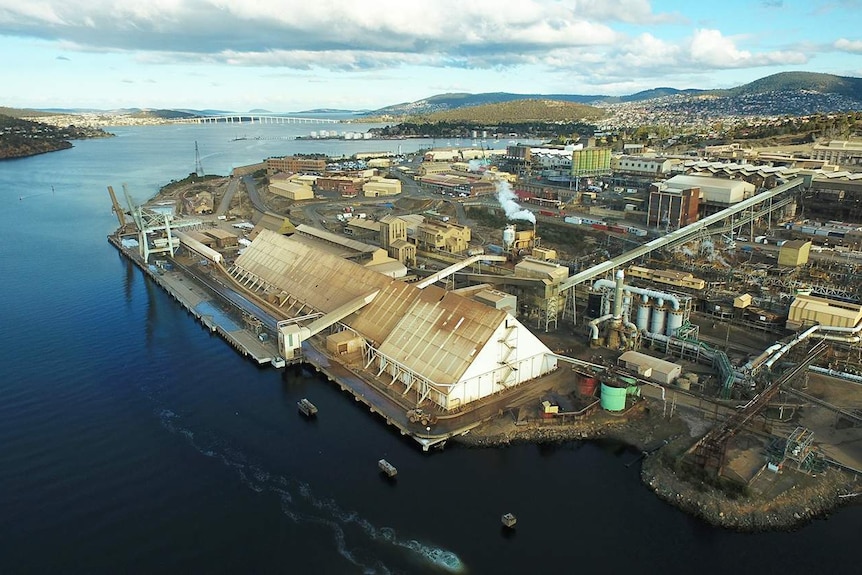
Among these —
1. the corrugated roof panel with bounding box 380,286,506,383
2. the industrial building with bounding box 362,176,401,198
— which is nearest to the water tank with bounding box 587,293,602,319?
the corrugated roof panel with bounding box 380,286,506,383

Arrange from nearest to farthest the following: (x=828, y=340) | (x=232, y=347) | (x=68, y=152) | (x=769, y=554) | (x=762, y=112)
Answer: (x=769, y=554), (x=828, y=340), (x=232, y=347), (x=68, y=152), (x=762, y=112)

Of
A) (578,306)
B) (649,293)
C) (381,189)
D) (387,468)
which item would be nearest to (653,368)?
(649,293)

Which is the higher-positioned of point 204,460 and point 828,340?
point 828,340

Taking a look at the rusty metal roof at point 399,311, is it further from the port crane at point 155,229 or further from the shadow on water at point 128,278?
the port crane at point 155,229

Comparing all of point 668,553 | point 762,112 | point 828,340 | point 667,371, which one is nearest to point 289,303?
point 667,371

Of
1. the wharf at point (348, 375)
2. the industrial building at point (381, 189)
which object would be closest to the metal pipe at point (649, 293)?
the wharf at point (348, 375)

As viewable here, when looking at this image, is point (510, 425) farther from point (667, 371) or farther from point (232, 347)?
point (232, 347)

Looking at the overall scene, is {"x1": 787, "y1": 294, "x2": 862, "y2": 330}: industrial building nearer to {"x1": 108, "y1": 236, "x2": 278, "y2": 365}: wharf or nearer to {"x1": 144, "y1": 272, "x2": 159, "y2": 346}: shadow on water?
{"x1": 108, "y1": 236, "x2": 278, "y2": 365}: wharf

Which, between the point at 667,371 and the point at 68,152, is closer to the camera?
the point at 667,371
